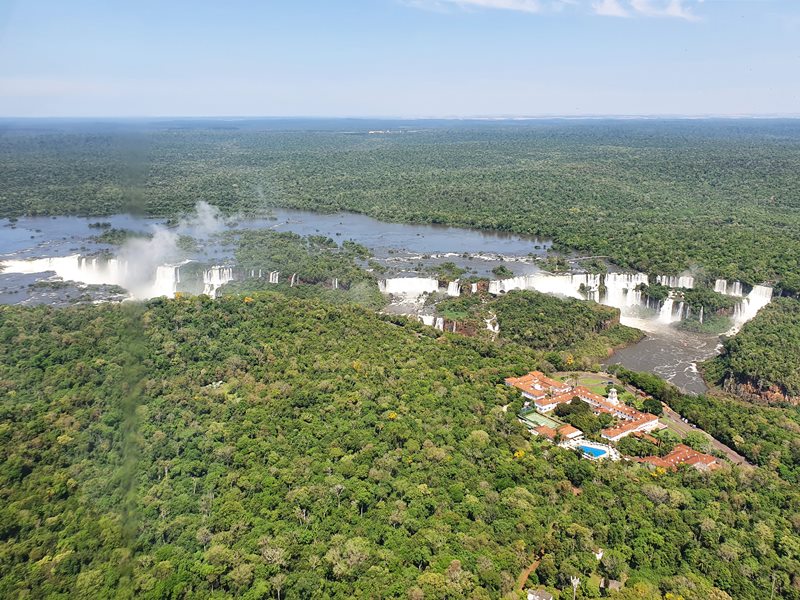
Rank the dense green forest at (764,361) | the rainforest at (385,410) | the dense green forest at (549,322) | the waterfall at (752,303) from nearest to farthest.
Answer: the rainforest at (385,410)
the dense green forest at (764,361)
the dense green forest at (549,322)
the waterfall at (752,303)

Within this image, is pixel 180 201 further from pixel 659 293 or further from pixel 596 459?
pixel 596 459

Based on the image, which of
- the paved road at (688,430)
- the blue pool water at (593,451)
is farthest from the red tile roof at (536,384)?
the paved road at (688,430)

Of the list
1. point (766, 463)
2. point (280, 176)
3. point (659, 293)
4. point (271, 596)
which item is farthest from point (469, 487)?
point (280, 176)

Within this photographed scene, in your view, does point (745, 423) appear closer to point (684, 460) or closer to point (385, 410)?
point (684, 460)

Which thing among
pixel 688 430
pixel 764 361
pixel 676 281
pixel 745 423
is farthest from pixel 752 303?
pixel 688 430

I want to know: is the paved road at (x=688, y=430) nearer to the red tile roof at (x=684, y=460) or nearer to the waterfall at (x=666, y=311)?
the red tile roof at (x=684, y=460)

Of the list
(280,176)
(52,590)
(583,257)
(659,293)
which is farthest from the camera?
(280,176)
